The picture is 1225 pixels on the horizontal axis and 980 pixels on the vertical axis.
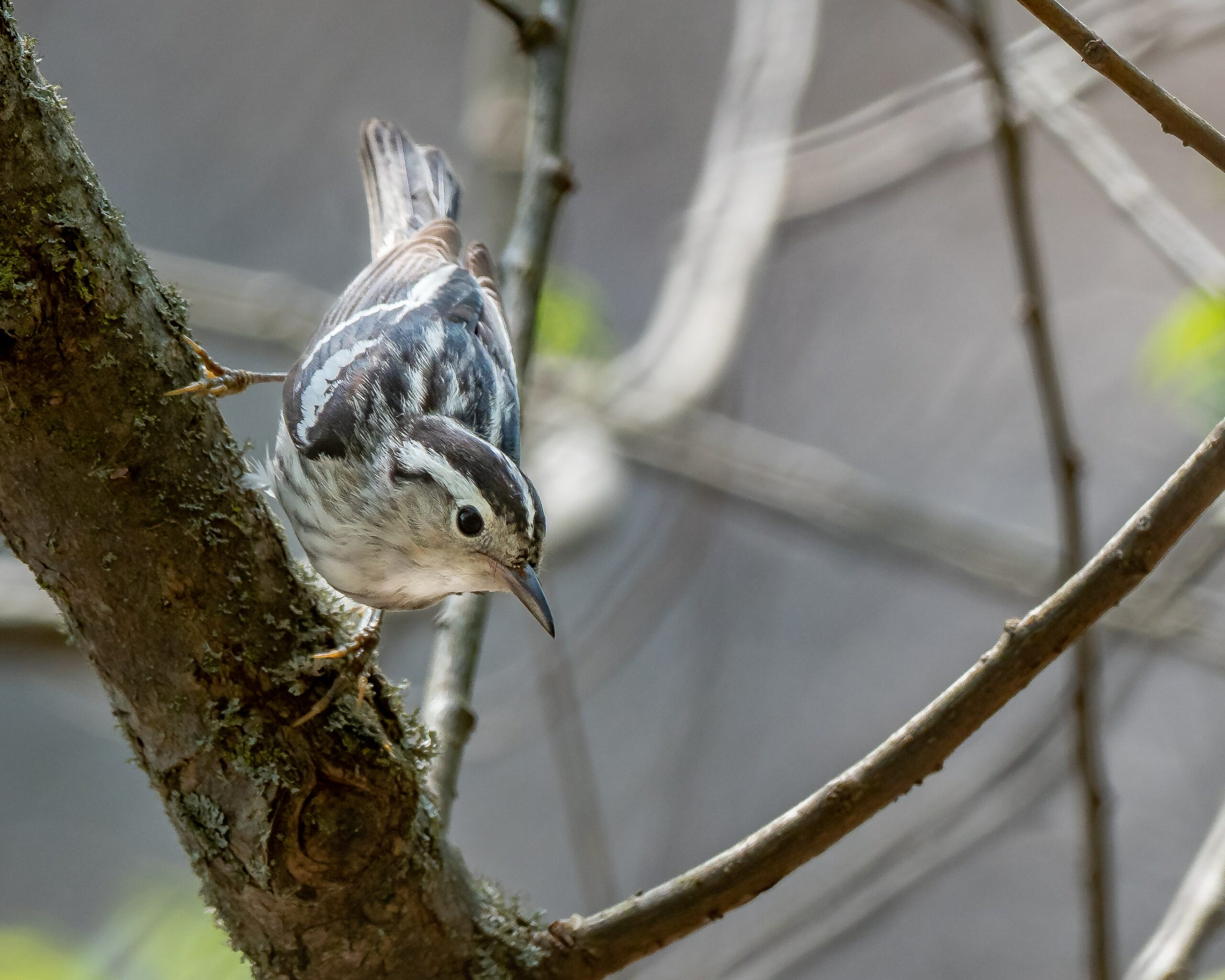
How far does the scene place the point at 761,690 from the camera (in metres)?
6.62

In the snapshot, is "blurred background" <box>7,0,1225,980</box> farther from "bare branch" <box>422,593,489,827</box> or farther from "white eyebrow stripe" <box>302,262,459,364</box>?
"bare branch" <box>422,593,489,827</box>

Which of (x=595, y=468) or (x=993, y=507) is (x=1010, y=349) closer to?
(x=993, y=507)

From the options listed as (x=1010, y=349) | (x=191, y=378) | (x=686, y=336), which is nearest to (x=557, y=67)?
(x=191, y=378)

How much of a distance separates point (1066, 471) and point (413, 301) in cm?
121

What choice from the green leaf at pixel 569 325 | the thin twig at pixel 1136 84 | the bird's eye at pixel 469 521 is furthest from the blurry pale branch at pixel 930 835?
the thin twig at pixel 1136 84

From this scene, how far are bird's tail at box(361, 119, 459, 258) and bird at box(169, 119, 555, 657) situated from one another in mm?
333

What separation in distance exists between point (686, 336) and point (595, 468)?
47 cm

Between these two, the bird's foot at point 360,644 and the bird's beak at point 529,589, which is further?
the bird's beak at point 529,589

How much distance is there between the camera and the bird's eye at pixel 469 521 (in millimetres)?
1704

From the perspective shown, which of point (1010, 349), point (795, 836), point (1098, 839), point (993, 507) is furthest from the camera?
point (1010, 349)

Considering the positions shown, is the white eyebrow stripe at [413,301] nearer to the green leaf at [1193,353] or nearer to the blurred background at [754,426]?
the blurred background at [754,426]

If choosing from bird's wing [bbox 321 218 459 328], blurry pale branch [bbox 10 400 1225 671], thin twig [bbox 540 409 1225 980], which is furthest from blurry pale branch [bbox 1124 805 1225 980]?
bird's wing [bbox 321 218 459 328]

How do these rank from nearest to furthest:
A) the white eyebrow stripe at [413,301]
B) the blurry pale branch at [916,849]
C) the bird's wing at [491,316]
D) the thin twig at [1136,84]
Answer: the thin twig at [1136,84] < the bird's wing at [491,316] < the white eyebrow stripe at [413,301] < the blurry pale branch at [916,849]

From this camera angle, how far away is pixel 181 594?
121cm
